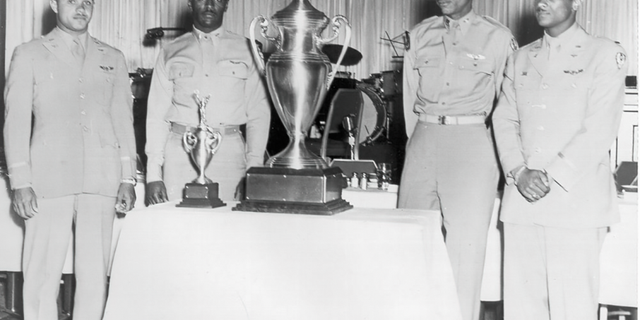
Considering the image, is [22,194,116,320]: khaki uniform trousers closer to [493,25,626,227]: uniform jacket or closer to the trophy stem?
the trophy stem

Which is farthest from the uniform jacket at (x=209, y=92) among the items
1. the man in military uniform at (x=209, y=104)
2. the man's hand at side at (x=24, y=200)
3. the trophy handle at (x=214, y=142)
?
the trophy handle at (x=214, y=142)

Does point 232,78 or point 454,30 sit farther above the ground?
point 454,30

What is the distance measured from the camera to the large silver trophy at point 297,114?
1747 mm

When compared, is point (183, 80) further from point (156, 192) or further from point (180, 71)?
point (156, 192)

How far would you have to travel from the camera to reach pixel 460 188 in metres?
2.52

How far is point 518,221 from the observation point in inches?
91.7

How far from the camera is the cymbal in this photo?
656cm

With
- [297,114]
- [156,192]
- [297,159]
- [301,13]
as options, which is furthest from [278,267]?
[156,192]

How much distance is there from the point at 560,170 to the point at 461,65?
24.5 inches

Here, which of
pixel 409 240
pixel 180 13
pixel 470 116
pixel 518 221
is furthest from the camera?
pixel 180 13

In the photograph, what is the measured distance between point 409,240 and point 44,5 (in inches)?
Answer: 150

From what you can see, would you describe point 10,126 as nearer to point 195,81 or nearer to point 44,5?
point 195,81

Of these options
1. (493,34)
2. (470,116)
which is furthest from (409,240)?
(493,34)

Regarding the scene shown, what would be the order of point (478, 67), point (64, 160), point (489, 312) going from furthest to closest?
point (489, 312) → point (478, 67) → point (64, 160)
